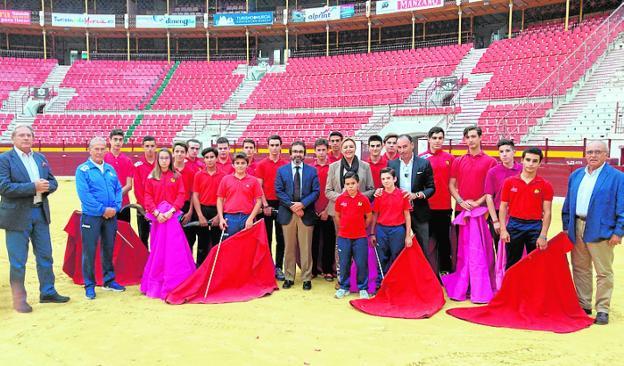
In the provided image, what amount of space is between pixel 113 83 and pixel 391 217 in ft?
104

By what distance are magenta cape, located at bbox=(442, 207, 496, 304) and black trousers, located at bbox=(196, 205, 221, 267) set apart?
2.82m

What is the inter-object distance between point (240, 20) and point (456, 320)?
3179 centimetres

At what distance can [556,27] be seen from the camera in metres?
25.8

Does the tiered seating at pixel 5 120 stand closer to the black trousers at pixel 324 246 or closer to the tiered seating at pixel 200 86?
the tiered seating at pixel 200 86

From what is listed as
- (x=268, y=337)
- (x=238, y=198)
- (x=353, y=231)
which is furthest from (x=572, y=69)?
(x=268, y=337)

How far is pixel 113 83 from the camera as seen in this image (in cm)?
3272

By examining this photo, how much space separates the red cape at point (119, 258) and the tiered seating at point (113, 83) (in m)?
25.9

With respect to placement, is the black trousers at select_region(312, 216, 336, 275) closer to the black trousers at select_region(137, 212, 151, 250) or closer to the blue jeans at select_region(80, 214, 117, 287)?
the black trousers at select_region(137, 212, 151, 250)

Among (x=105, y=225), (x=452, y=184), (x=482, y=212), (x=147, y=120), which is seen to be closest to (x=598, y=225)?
(x=482, y=212)

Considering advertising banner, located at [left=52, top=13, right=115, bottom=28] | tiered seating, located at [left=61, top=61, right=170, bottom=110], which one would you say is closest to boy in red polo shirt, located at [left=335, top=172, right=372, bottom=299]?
tiered seating, located at [left=61, top=61, right=170, bottom=110]

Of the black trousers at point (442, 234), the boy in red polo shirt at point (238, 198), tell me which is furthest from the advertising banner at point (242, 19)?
the black trousers at point (442, 234)

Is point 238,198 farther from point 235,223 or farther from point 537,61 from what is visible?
point 537,61

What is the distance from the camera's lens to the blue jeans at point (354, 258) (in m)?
5.36

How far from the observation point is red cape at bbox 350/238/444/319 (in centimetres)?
489
